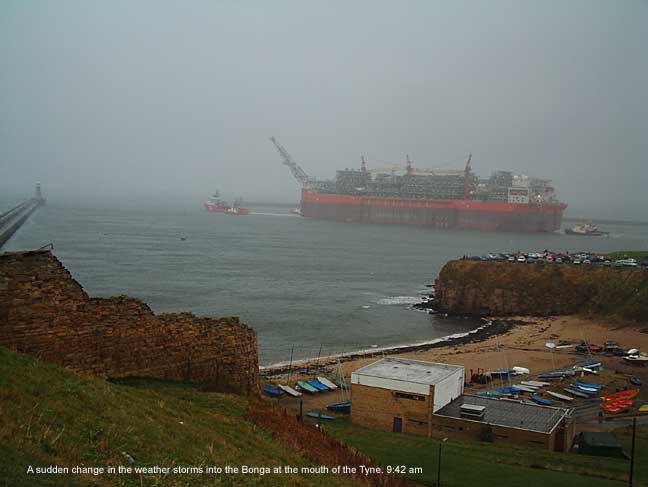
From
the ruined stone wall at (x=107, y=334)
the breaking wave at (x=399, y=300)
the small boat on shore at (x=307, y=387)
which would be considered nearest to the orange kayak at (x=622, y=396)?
the small boat on shore at (x=307, y=387)

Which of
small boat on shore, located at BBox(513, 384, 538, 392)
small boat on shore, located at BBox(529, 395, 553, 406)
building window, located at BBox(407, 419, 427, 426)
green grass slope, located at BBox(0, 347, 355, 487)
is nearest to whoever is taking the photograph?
green grass slope, located at BBox(0, 347, 355, 487)

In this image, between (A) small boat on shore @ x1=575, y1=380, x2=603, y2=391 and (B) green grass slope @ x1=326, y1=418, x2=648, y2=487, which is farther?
(A) small boat on shore @ x1=575, y1=380, x2=603, y2=391

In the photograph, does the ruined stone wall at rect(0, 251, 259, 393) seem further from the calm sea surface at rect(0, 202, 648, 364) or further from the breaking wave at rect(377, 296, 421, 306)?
the breaking wave at rect(377, 296, 421, 306)

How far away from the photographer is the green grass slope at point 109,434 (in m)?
3.77

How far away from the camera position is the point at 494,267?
103 ft

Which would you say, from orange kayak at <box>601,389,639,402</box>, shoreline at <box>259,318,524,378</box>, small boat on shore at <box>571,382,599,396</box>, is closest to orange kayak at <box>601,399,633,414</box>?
orange kayak at <box>601,389,639,402</box>

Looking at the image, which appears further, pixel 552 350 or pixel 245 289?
pixel 245 289

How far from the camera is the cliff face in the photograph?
2834cm

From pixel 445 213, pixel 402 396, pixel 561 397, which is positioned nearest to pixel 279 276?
pixel 561 397

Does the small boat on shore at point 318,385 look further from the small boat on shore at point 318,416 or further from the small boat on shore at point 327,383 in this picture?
the small boat on shore at point 318,416

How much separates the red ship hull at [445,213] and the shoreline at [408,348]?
201 feet

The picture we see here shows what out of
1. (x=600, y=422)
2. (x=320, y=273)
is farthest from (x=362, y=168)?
(x=600, y=422)

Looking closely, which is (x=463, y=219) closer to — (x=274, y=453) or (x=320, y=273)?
(x=320, y=273)

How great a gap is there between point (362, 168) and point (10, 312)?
4208 inches
